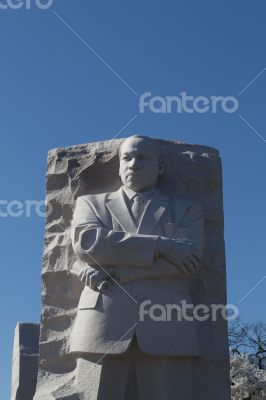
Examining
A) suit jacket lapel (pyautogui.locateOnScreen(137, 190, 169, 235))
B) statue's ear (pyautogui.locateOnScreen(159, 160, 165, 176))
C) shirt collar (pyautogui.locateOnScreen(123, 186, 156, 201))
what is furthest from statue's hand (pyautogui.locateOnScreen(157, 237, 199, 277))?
statue's ear (pyautogui.locateOnScreen(159, 160, 165, 176))

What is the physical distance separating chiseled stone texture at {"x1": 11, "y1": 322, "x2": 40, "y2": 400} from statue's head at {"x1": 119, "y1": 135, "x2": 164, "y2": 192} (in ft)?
9.29

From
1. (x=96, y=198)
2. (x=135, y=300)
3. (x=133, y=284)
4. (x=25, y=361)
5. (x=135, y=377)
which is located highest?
(x=96, y=198)

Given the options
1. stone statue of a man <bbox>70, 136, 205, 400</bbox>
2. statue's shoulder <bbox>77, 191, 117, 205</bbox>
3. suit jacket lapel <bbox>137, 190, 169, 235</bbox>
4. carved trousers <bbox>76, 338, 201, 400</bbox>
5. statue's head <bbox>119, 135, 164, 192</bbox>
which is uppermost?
statue's head <bbox>119, 135, 164, 192</bbox>

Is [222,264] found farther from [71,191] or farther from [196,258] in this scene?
[71,191]

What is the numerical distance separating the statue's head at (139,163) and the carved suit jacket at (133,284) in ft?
0.67

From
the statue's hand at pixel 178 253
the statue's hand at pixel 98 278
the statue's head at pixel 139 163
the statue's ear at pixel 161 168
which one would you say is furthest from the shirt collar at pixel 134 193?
the statue's hand at pixel 98 278

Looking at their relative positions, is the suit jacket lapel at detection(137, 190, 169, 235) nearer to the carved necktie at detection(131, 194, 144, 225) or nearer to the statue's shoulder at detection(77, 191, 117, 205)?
the carved necktie at detection(131, 194, 144, 225)

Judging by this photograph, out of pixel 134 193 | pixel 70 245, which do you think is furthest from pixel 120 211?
pixel 70 245

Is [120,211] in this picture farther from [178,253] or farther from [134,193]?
[178,253]

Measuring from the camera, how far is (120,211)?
5.71 metres

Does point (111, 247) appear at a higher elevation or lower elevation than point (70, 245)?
lower

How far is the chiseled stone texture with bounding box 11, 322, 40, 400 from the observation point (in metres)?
7.54

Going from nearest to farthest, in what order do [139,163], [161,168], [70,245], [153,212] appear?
[153,212] → [139,163] → [70,245] → [161,168]

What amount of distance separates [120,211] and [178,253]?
26.0 inches
